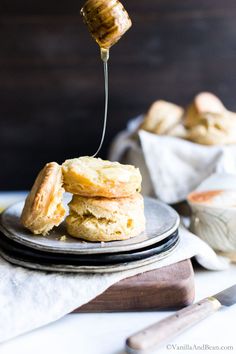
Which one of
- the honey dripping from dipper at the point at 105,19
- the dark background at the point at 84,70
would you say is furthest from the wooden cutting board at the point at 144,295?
the dark background at the point at 84,70

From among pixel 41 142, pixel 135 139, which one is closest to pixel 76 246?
pixel 135 139

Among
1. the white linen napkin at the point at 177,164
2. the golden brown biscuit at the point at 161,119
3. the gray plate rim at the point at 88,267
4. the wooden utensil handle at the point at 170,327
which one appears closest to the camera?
the wooden utensil handle at the point at 170,327

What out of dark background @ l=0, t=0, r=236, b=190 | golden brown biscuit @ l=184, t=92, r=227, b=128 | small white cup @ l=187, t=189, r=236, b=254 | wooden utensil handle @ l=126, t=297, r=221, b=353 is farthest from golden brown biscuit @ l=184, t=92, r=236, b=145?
wooden utensil handle @ l=126, t=297, r=221, b=353

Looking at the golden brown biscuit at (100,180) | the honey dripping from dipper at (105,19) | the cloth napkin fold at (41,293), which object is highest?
the honey dripping from dipper at (105,19)

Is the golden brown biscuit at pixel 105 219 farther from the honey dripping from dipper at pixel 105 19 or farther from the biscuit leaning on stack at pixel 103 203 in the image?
the honey dripping from dipper at pixel 105 19

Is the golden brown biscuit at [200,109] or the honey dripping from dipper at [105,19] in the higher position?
the honey dripping from dipper at [105,19]

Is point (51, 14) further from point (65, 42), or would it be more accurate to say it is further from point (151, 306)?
point (151, 306)

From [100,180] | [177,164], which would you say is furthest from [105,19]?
[177,164]
